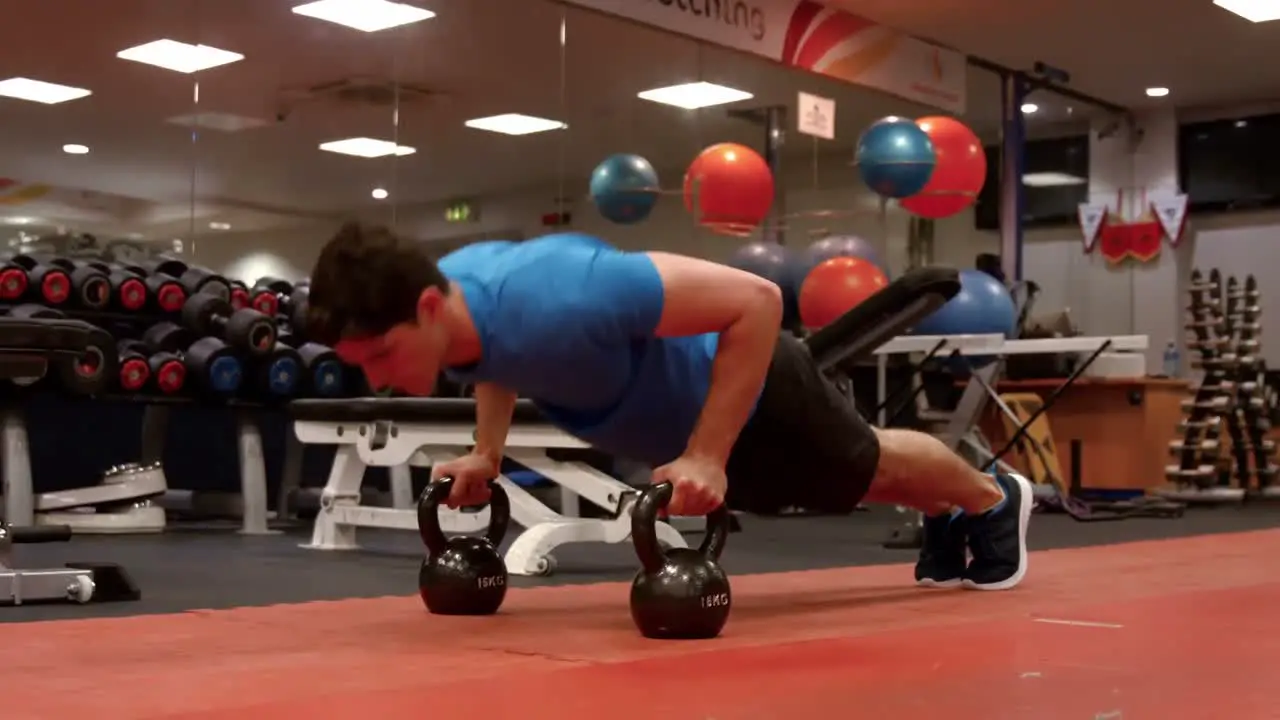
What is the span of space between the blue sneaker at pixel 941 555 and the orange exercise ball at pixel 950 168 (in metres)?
3.76

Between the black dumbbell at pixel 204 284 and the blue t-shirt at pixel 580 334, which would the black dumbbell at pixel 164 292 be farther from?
the blue t-shirt at pixel 580 334

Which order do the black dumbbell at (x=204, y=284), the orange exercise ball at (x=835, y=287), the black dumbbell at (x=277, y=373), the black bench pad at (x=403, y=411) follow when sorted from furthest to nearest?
the orange exercise ball at (x=835, y=287) → the black dumbbell at (x=204, y=284) → the black dumbbell at (x=277, y=373) → the black bench pad at (x=403, y=411)

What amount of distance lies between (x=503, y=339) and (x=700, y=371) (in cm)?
35

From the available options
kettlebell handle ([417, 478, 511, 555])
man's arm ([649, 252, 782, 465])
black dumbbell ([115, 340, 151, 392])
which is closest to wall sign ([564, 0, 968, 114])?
black dumbbell ([115, 340, 151, 392])

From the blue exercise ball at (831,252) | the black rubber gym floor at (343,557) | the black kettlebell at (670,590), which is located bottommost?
the black rubber gym floor at (343,557)

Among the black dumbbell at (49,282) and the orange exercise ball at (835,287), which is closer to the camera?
the black dumbbell at (49,282)

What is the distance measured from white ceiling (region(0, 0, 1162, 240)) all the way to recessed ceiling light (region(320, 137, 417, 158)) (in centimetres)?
5

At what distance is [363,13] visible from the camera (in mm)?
6293

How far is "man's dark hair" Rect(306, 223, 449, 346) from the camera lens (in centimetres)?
179

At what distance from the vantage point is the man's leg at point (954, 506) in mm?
2324

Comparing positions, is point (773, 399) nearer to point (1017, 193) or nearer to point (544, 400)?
point (544, 400)

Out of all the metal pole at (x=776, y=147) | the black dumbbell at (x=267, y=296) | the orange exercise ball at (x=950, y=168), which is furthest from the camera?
the metal pole at (x=776, y=147)

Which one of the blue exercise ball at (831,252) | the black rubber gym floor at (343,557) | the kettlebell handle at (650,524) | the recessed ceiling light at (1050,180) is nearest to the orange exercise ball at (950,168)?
the blue exercise ball at (831,252)

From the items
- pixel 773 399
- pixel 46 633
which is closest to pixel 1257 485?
pixel 773 399
